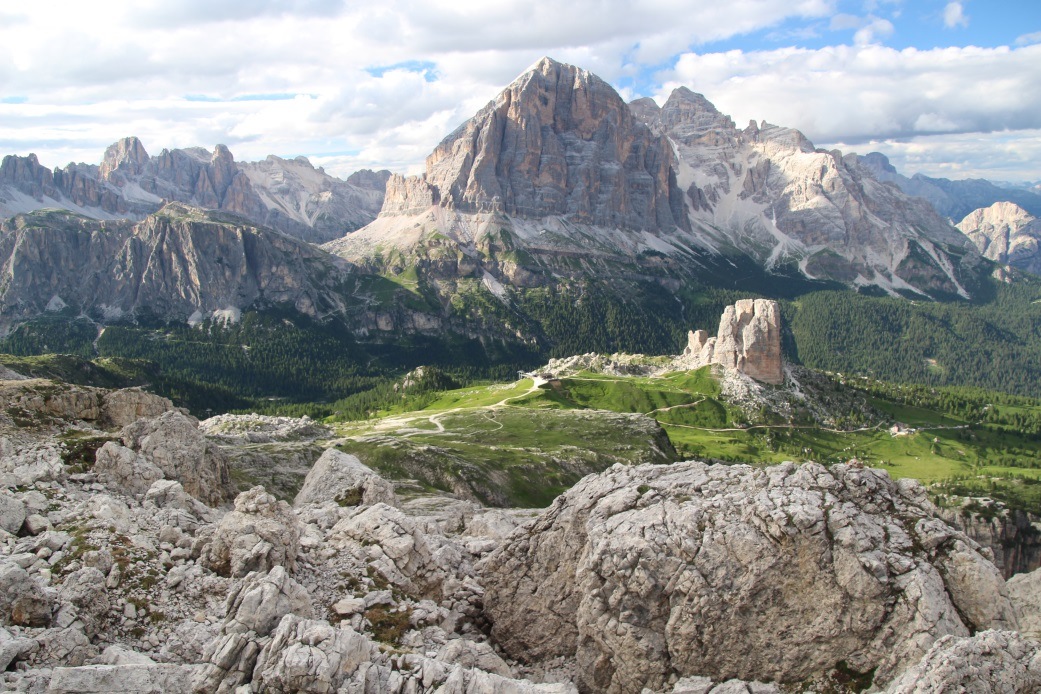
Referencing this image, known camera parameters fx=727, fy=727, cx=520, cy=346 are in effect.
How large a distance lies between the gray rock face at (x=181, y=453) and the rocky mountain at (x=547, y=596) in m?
8.21

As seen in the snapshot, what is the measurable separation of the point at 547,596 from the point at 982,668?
17.4 metres

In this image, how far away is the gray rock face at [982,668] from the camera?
74.2 ft

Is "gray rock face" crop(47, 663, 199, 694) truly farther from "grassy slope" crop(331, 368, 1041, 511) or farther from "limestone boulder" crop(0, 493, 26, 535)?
"grassy slope" crop(331, 368, 1041, 511)

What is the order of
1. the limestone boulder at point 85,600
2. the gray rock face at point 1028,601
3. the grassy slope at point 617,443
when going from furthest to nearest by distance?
the grassy slope at point 617,443 < the gray rock face at point 1028,601 < the limestone boulder at point 85,600

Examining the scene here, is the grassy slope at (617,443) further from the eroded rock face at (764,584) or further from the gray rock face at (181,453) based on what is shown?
the eroded rock face at (764,584)

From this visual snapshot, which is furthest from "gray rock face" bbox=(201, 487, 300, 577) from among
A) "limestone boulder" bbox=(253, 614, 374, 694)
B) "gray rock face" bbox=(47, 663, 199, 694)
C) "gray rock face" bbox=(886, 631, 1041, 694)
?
"gray rock face" bbox=(886, 631, 1041, 694)

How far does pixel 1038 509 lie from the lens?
127000 mm

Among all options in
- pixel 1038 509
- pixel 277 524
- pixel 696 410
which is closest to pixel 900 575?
pixel 277 524

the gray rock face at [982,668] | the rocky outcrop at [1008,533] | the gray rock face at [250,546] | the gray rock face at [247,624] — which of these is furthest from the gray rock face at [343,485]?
the rocky outcrop at [1008,533]

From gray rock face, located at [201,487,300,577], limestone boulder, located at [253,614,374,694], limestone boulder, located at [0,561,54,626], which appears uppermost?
limestone boulder, located at [0,561,54,626]

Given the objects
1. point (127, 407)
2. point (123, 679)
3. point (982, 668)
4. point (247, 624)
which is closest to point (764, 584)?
point (982, 668)

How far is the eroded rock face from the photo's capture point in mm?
27344

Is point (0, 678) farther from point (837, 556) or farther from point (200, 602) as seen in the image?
point (837, 556)

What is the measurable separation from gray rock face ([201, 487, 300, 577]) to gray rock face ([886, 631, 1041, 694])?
2568 cm
